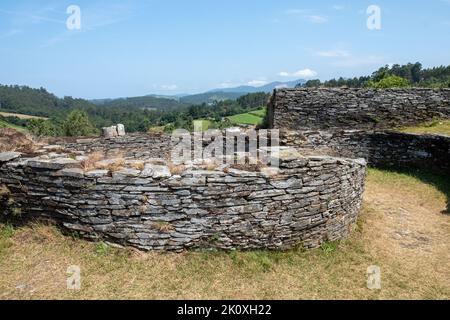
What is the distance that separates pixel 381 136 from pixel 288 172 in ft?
28.1

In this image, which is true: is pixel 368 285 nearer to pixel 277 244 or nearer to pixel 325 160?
pixel 277 244

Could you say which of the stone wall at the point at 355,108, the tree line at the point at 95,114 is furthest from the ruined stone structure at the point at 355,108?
the tree line at the point at 95,114

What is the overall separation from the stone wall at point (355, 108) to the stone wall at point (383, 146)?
8.27ft

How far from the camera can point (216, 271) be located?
19.1ft

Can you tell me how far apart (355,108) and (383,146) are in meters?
3.08

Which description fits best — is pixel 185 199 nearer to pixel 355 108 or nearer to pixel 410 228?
pixel 410 228

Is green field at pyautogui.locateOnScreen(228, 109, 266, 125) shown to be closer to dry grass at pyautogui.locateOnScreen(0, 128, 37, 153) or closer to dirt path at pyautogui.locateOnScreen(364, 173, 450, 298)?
dirt path at pyautogui.locateOnScreen(364, 173, 450, 298)

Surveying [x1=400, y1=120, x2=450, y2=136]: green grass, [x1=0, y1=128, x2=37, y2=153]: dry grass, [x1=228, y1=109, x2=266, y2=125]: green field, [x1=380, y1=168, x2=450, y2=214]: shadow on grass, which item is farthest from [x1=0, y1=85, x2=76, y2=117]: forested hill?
[x1=380, y1=168, x2=450, y2=214]: shadow on grass

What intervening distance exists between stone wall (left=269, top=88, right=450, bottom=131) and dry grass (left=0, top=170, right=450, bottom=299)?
9194 mm

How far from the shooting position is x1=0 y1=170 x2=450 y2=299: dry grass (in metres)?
5.32

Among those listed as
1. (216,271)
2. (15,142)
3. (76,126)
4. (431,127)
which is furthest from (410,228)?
(76,126)

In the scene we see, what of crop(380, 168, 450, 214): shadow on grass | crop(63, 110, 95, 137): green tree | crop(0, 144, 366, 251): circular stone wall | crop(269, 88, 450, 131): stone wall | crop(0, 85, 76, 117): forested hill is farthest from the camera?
crop(0, 85, 76, 117): forested hill
